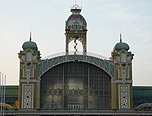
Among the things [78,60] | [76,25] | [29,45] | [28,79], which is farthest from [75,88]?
[76,25]

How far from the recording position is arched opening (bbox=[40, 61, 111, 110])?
290 ft

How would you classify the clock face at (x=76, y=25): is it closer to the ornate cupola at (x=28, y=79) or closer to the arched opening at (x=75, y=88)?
the arched opening at (x=75, y=88)

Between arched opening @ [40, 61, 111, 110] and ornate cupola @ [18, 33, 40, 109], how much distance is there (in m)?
2.20

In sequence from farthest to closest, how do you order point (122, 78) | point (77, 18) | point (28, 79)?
point (77, 18) → point (122, 78) → point (28, 79)

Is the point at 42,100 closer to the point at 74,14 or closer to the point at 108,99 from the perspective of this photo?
the point at 108,99

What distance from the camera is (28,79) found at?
285ft

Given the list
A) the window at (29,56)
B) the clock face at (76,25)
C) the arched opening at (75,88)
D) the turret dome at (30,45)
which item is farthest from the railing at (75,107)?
the clock face at (76,25)

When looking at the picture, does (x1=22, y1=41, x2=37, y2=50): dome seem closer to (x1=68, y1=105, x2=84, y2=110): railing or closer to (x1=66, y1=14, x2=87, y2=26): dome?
(x1=66, y1=14, x2=87, y2=26): dome

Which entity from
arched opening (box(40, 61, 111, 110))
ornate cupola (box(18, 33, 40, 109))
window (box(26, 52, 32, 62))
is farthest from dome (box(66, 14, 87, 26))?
window (box(26, 52, 32, 62))

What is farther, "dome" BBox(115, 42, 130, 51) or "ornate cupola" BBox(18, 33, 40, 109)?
"dome" BBox(115, 42, 130, 51)

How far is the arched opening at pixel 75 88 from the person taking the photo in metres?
88.2

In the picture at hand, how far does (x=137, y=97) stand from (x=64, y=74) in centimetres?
2100

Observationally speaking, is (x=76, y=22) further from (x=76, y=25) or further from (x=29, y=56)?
(x=29, y=56)

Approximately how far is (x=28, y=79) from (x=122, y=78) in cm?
2023
